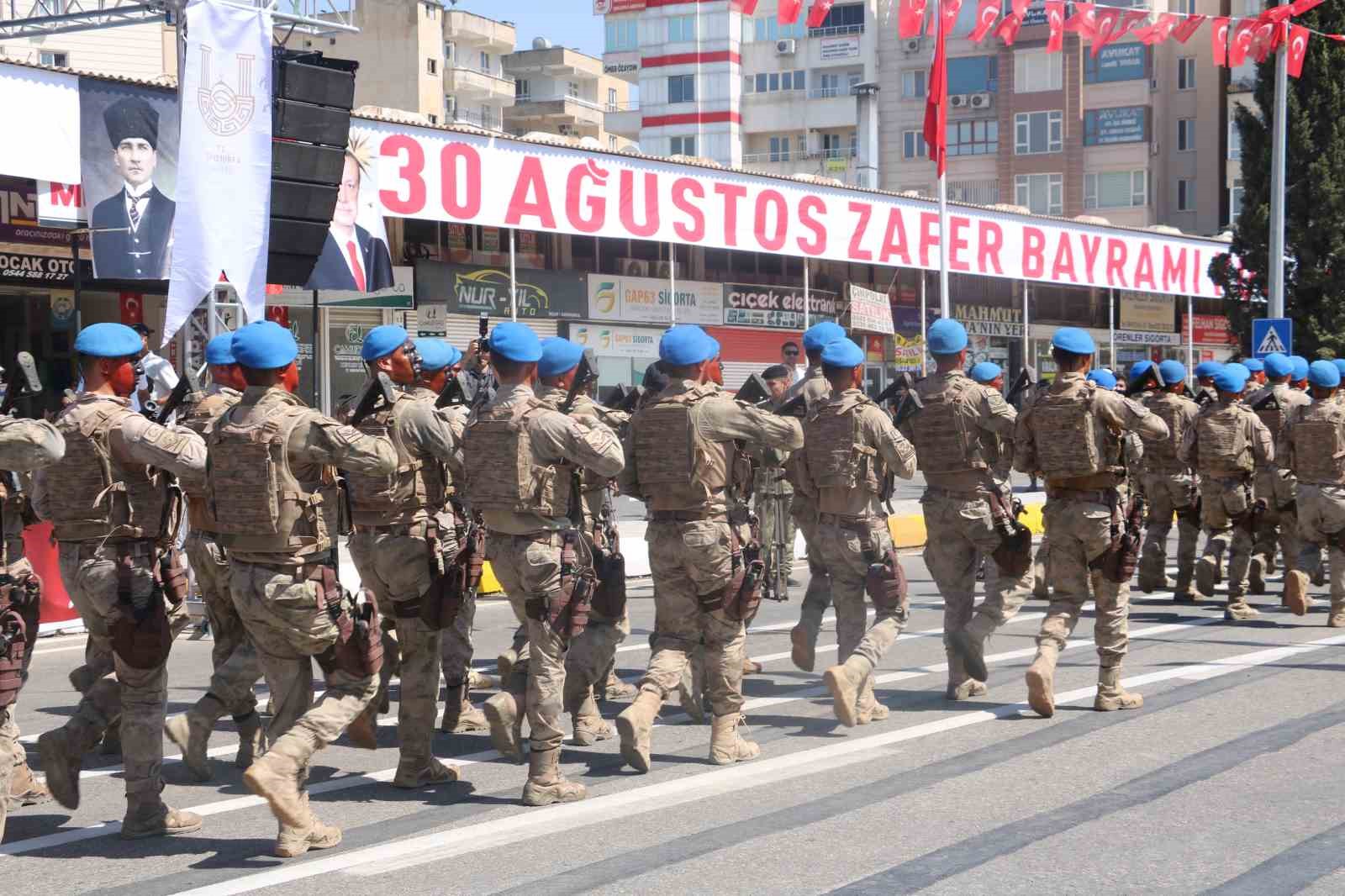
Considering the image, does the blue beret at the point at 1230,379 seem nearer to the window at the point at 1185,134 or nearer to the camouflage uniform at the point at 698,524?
the camouflage uniform at the point at 698,524

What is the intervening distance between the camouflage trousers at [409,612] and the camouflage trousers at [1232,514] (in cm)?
754

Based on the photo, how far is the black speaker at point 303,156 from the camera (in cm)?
1485

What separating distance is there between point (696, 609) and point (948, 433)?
2335 mm

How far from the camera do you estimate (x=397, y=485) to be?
313 inches

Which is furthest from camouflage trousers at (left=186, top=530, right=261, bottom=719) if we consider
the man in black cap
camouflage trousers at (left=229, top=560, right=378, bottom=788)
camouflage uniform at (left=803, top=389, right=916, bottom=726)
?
the man in black cap

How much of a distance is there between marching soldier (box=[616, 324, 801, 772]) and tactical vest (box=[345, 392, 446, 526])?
1097 mm

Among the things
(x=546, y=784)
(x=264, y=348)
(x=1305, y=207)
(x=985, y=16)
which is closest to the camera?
(x=264, y=348)

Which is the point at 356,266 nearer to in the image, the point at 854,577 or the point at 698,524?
the point at 854,577

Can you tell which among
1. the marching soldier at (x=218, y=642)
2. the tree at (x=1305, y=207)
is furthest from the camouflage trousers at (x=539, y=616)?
the tree at (x=1305, y=207)

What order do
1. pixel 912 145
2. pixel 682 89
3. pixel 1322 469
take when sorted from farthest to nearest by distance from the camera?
pixel 682 89 → pixel 912 145 → pixel 1322 469

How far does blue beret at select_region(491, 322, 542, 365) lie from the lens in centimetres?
732

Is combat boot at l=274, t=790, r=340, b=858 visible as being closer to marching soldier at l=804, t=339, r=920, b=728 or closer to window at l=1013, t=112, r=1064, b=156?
marching soldier at l=804, t=339, r=920, b=728

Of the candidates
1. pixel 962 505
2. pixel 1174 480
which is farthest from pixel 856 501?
pixel 1174 480

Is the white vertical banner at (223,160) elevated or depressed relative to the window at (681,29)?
depressed
